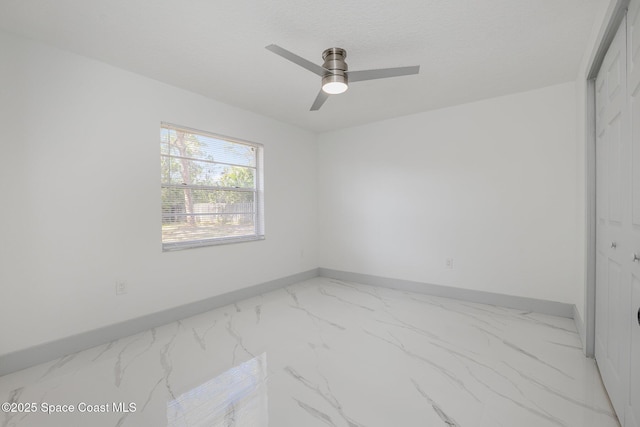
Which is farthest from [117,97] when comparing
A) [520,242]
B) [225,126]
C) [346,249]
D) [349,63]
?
[520,242]

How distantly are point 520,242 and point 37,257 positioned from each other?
4.52 m

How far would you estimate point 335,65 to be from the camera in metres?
2.19

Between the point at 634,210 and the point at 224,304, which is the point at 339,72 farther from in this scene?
the point at 224,304

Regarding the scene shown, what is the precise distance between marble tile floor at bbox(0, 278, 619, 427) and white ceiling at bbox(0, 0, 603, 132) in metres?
2.41

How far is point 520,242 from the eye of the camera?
3.29 metres

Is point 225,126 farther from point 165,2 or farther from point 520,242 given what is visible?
point 520,242

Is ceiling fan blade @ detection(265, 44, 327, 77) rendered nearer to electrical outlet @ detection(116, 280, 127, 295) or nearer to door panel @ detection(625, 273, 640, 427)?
door panel @ detection(625, 273, 640, 427)

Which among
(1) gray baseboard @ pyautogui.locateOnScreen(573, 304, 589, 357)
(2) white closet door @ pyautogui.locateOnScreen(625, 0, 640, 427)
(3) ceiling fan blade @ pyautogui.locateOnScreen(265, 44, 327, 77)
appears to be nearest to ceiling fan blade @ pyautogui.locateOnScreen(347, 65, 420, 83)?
(3) ceiling fan blade @ pyautogui.locateOnScreen(265, 44, 327, 77)

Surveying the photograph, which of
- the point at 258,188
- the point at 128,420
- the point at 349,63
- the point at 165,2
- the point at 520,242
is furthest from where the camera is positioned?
the point at 258,188

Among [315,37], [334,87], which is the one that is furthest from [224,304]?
[315,37]

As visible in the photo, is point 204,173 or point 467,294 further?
point 467,294

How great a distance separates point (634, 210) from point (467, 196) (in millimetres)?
2290

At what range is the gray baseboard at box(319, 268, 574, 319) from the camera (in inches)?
122

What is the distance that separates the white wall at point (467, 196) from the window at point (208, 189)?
1.40 m
